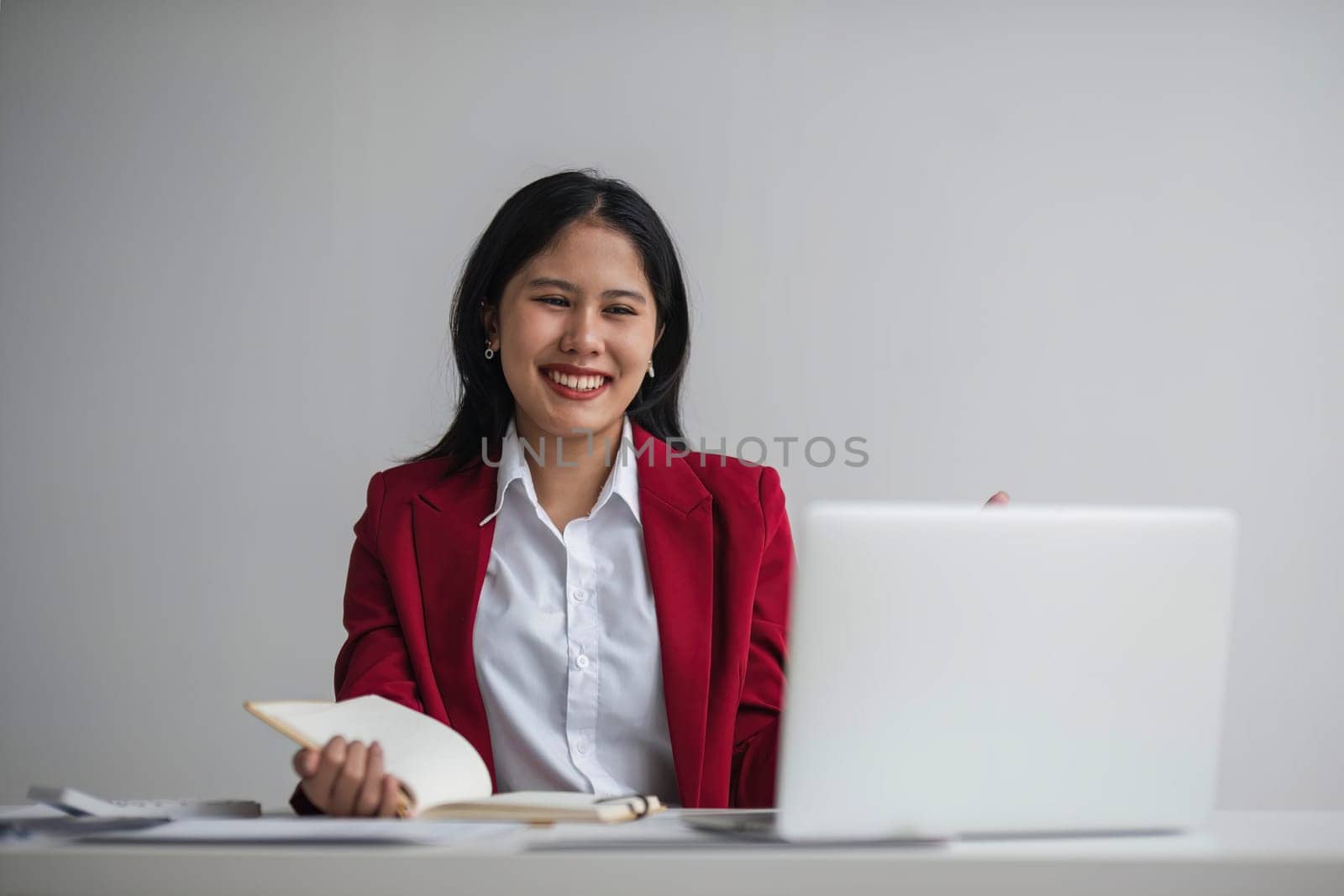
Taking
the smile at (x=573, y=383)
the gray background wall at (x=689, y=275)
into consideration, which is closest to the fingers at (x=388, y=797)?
the smile at (x=573, y=383)

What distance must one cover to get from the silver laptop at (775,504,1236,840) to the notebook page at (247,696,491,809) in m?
0.42

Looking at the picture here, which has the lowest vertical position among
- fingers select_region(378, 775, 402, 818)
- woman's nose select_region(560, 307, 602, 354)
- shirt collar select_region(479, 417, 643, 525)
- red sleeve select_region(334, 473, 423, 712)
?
fingers select_region(378, 775, 402, 818)

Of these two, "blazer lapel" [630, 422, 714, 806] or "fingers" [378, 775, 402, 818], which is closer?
"fingers" [378, 775, 402, 818]

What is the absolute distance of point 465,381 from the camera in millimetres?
2102

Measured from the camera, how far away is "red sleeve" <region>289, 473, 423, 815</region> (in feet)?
5.64

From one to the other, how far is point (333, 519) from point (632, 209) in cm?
170

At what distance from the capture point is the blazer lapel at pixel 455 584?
1.79m

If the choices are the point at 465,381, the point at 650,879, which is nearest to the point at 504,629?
the point at 465,381

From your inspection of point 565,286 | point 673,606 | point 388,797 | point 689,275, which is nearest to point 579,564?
point 673,606

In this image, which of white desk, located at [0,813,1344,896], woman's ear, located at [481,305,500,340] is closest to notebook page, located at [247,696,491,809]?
white desk, located at [0,813,1344,896]

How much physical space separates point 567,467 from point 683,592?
12.6 inches

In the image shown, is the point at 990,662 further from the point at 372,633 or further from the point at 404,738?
the point at 372,633

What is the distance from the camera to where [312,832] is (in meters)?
0.97

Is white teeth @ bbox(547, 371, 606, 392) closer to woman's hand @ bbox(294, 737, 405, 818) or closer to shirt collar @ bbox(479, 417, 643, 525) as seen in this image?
shirt collar @ bbox(479, 417, 643, 525)
